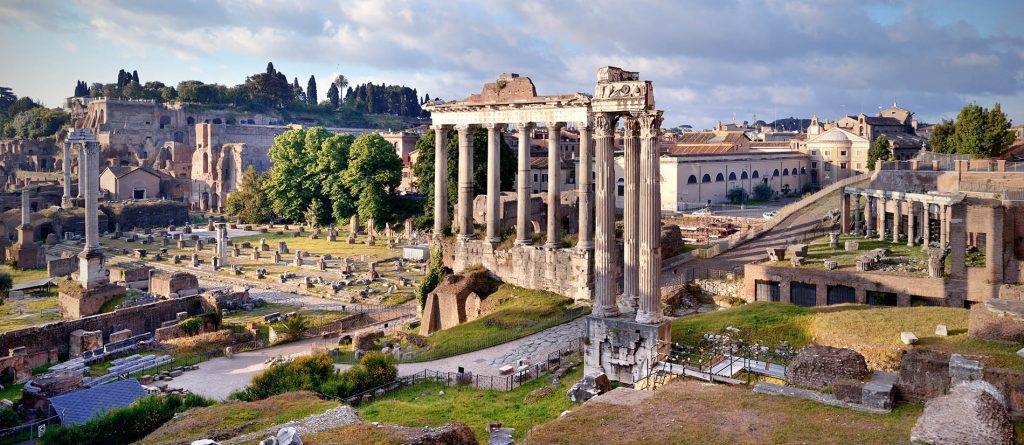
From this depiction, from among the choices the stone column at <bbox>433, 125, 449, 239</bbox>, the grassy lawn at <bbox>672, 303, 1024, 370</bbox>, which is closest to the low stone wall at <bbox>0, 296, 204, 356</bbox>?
the stone column at <bbox>433, 125, 449, 239</bbox>

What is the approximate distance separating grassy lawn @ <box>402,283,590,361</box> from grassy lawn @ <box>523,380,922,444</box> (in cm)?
1189

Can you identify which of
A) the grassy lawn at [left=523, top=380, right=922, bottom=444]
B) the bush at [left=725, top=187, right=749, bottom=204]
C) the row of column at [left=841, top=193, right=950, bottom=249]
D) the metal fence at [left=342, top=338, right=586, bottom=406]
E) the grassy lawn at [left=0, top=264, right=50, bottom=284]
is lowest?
the metal fence at [left=342, top=338, right=586, bottom=406]

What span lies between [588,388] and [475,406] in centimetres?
301

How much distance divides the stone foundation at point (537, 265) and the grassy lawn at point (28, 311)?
70.1 ft

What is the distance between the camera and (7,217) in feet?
242

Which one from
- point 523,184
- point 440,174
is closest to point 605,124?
point 523,184

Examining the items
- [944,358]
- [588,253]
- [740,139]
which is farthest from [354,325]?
[740,139]

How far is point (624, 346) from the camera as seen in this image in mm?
20719

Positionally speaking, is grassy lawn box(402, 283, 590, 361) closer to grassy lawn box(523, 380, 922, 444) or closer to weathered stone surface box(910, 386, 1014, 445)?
grassy lawn box(523, 380, 922, 444)

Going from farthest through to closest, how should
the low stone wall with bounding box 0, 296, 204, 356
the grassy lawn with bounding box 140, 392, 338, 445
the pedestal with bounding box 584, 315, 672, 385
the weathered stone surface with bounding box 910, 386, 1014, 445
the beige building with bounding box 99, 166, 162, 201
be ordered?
the beige building with bounding box 99, 166, 162, 201
the low stone wall with bounding box 0, 296, 204, 356
the pedestal with bounding box 584, 315, 672, 385
the grassy lawn with bounding box 140, 392, 338, 445
the weathered stone surface with bounding box 910, 386, 1014, 445

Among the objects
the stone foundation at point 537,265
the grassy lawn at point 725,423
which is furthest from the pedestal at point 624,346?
the stone foundation at point 537,265

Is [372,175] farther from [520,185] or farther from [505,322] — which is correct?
[505,322]

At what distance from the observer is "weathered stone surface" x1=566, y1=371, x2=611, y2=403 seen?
19016mm

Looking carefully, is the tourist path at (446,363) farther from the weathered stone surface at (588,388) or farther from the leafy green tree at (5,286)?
the leafy green tree at (5,286)
